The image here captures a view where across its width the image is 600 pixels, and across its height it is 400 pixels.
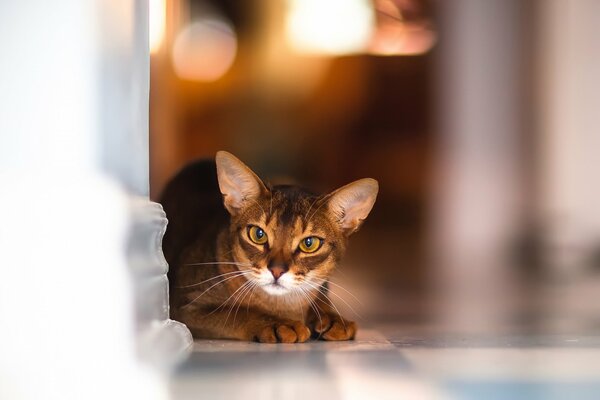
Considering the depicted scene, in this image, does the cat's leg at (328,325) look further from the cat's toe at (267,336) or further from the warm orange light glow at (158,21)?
the warm orange light glow at (158,21)

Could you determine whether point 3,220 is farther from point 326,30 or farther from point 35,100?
point 326,30

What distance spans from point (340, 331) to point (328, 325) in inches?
1.3

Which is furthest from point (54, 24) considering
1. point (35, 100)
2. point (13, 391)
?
point (13, 391)

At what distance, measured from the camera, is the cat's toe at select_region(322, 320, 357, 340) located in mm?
1771

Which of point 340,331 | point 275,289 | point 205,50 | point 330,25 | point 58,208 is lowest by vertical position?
point 340,331

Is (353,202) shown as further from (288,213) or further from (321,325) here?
(321,325)

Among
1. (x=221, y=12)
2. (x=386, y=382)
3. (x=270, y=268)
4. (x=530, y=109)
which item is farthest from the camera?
(x=221, y=12)

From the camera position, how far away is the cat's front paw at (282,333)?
1678 mm

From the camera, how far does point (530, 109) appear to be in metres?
2.90

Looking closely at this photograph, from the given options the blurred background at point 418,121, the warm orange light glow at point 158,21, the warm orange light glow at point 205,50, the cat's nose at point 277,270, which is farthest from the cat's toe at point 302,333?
the warm orange light glow at point 205,50

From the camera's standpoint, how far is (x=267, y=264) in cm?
170

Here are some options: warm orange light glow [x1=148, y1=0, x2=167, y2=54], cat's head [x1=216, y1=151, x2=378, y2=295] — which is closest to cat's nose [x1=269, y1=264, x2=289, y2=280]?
cat's head [x1=216, y1=151, x2=378, y2=295]

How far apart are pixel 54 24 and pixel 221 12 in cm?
213

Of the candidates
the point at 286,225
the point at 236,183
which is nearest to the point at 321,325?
the point at 286,225
